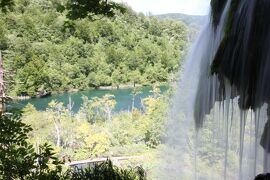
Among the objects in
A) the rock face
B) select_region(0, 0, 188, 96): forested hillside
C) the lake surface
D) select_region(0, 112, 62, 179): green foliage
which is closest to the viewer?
the rock face

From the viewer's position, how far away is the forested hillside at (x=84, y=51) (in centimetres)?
4578

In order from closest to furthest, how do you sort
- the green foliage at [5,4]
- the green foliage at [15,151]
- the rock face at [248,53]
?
the rock face at [248,53] < the green foliage at [15,151] < the green foliage at [5,4]

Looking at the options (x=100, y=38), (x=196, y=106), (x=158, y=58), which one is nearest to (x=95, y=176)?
(x=196, y=106)

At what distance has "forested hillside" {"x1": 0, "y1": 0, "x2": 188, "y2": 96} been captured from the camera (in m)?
45.8

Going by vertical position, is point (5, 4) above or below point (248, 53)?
above

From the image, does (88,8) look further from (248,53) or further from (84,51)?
(84,51)

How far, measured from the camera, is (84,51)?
52.5 m

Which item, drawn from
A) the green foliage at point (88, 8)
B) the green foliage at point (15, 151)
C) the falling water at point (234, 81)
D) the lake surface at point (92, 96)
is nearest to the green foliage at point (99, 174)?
the falling water at point (234, 81)

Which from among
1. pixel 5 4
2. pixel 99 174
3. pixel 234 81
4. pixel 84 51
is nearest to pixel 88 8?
pixel 5 4

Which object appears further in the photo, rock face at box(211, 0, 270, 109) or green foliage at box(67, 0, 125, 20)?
green foliage at box(67, 0, 125, 20)

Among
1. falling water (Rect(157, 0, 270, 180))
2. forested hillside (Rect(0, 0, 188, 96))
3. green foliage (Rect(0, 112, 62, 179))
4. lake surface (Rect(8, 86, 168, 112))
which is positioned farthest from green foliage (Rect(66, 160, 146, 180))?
forested hillside (Rect(0, 0, 188, 96))

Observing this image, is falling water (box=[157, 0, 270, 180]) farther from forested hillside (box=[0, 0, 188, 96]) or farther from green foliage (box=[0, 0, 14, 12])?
forested hillside (box=[0, 0, 188, 96])

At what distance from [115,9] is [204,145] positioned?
132 inches

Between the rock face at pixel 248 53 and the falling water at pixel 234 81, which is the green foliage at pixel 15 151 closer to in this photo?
the falling water at pixel 234 81
